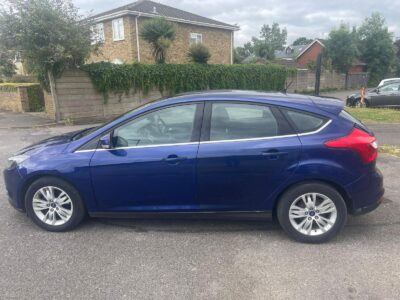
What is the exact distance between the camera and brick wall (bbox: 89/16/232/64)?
2252cm

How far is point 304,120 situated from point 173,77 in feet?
42.6

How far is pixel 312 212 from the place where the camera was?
3.60 m

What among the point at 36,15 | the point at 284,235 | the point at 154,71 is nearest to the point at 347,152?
the point at 284,235

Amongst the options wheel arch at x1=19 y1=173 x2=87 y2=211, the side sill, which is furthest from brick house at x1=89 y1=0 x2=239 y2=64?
the side sill

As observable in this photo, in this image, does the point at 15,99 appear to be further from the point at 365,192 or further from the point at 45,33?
the point at 365,192

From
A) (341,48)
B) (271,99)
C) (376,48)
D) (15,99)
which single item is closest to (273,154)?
(271,99)

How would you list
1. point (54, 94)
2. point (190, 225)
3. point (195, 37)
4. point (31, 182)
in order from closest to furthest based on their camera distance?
point (31, 182) < point (190, 225) < point (54, 94) < point (195, 37)

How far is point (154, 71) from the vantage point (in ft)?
50.1

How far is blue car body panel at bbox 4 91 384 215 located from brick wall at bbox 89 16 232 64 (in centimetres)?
1740

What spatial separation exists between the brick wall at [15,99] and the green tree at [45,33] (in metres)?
3.64

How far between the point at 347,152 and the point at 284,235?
109 cm

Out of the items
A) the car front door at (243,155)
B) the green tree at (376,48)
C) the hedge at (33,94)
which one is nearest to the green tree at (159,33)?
the hedge at (33,94)

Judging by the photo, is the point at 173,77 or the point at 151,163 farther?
the point at 173,77

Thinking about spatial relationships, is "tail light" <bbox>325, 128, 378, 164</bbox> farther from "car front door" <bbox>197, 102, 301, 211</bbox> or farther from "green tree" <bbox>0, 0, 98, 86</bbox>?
"green tree" <bbox>0, 0, 98, 86</bbox>
